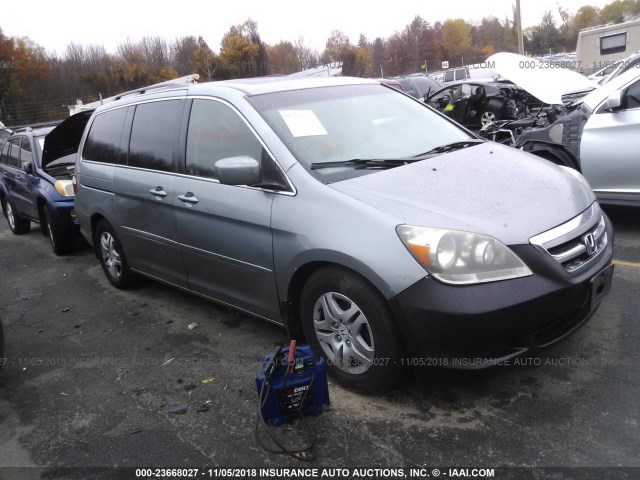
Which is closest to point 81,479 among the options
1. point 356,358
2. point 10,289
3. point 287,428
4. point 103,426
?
point 103,426

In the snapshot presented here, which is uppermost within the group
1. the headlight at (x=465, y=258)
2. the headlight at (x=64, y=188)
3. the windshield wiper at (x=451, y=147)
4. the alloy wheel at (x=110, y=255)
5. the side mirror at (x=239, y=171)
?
the side mirror at (x=239, y=171)

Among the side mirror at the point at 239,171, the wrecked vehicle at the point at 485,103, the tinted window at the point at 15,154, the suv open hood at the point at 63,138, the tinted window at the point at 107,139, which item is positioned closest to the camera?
the side mirror at the point at 239,171

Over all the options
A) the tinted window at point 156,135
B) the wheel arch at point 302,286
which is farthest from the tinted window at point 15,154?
the wheel arch at point 302,286

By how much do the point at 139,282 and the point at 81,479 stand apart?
9.47 feet

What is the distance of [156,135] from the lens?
431 cm

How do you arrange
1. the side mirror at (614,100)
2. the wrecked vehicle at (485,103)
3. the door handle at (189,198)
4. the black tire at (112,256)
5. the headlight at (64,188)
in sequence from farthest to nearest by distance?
the wrecked vehicle at (485,103) → the headlight at (64,188) → the side mirror at (614,100) → the black tire at (112,256) → the door handle at (189,198)

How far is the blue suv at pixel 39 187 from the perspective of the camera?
6.91 m

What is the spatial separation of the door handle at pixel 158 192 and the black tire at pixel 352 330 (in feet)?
5.08

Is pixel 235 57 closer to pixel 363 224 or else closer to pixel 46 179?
pixel 46 179

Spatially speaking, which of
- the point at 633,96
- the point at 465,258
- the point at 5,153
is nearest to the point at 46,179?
the point at 5,153

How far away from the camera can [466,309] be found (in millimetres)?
2529

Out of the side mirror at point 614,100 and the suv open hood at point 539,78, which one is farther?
the suv open hood at point 539,78

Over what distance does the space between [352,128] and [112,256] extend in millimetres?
2912

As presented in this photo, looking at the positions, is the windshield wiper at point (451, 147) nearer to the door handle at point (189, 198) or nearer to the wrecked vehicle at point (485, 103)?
the door handle at point (189, 198)
